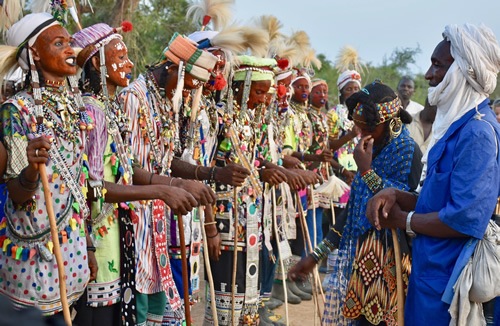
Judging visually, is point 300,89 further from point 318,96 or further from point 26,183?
point 26,183

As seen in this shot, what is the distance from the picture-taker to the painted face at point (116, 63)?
4.18 meters

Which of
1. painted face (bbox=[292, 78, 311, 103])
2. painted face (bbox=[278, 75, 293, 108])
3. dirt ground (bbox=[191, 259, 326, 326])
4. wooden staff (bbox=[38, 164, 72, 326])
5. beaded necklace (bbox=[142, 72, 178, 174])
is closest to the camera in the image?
wooden staff (bbox=[38, 164, 72, 326])

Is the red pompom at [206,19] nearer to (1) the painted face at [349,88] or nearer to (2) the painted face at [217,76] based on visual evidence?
(2) the painted face at [217,76]

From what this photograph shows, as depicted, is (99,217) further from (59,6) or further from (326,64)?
(326,64)

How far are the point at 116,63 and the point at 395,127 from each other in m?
1.87

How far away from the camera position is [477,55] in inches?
131

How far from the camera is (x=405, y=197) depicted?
3.70m

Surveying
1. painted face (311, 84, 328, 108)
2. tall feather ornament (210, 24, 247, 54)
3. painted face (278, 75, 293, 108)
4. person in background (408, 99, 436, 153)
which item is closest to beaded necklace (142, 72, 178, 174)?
tall feather ornament (210, 24, 247, 54)

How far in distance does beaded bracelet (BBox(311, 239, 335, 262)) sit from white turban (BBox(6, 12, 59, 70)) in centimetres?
216

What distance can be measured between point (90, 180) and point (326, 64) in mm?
23706

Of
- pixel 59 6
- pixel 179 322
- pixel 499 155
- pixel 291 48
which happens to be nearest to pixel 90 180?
pixel 59 6

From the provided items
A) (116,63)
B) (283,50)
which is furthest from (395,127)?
(283,50)

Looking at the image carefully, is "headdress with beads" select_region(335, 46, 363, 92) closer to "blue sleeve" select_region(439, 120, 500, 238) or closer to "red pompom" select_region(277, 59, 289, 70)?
"red pompom" select_region(277, 59, 289, 70)

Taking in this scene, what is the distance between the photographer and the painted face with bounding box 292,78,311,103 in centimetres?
837
